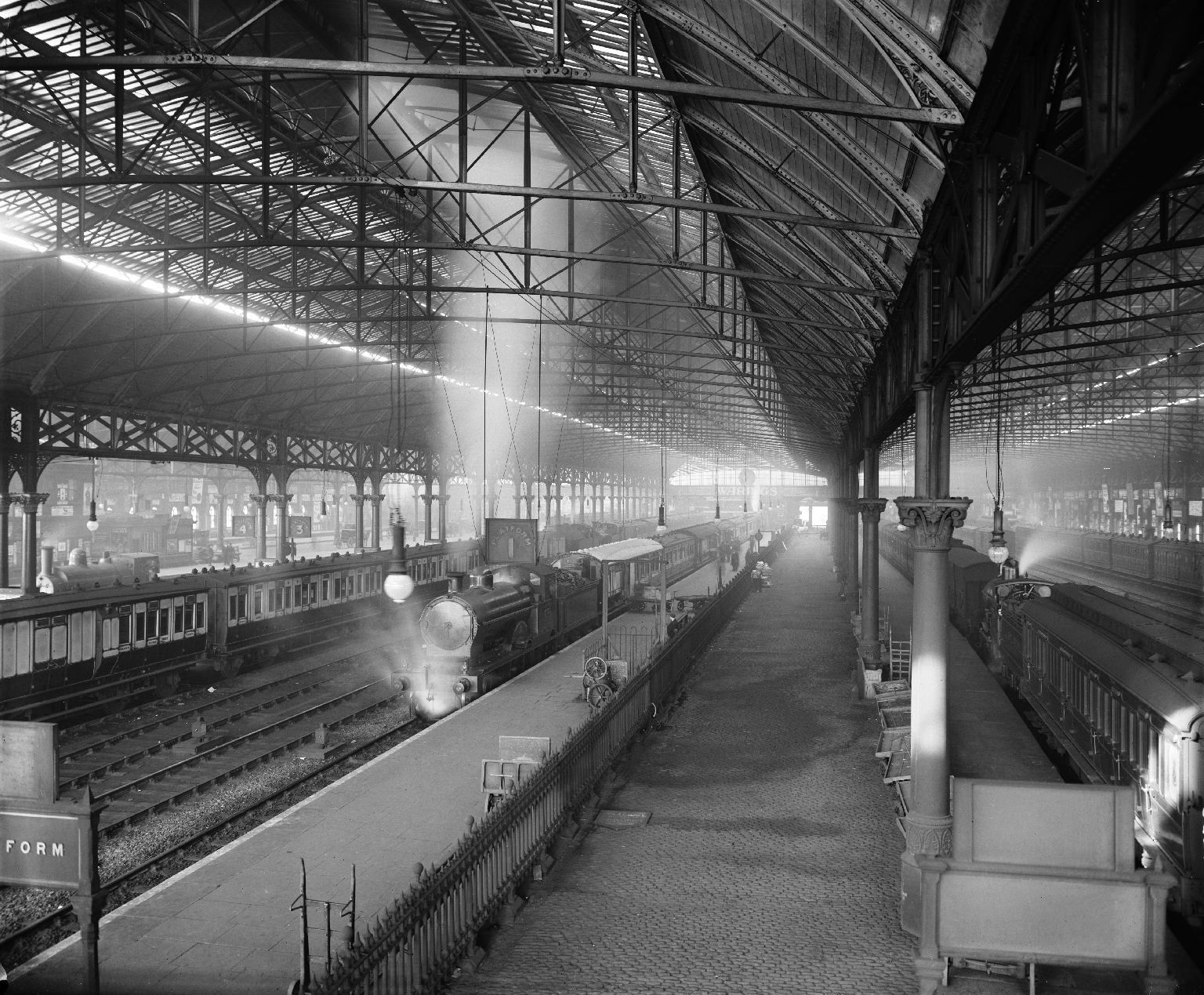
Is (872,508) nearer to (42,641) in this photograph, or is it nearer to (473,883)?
(473,883)

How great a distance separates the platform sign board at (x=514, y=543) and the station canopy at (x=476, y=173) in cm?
501

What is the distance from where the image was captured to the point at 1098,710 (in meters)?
11.3

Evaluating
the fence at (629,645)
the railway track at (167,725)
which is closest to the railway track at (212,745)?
the railway track at (167,725)

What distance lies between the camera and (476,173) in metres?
20.2

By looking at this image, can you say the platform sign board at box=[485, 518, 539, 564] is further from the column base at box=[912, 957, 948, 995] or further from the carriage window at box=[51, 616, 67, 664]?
the column base at box=[912, 957, 948, 995]

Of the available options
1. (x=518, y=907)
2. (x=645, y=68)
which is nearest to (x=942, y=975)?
(x=518, y=907)

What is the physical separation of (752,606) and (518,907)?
2613 cm

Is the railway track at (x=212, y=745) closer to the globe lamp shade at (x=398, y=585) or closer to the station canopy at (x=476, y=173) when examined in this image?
the globe lamp shade at (x=398, y=585)

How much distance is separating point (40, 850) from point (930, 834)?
8021 mm

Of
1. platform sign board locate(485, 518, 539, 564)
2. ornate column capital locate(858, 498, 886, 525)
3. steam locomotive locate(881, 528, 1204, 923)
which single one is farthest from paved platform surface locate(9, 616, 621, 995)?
ornate column capital locate(858, 498, 886, 525)

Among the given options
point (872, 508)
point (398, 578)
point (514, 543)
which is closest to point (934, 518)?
point (398, 578)

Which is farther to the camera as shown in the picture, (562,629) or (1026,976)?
(562,629)

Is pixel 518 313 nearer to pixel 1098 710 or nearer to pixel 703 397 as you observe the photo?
pixel 703 397

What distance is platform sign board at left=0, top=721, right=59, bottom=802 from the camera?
19.5 feet
